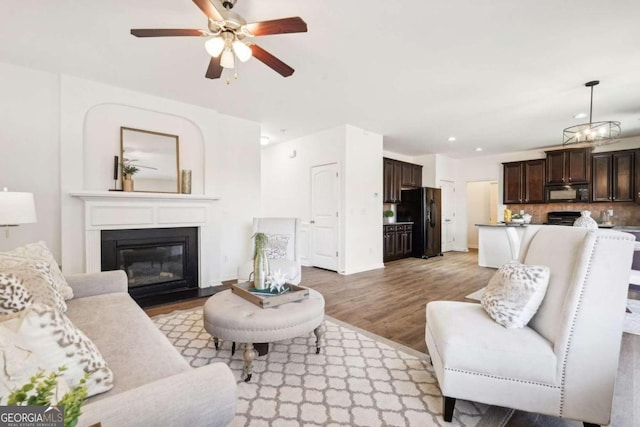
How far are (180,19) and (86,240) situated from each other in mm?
2626

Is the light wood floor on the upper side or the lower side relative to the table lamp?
lower

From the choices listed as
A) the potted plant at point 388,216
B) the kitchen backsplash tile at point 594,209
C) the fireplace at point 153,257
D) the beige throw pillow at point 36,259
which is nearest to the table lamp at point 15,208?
the beige throw pillow at point 36,259

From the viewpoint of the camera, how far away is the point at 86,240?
3262 mm

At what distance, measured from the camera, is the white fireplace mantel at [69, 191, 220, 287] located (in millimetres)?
3271

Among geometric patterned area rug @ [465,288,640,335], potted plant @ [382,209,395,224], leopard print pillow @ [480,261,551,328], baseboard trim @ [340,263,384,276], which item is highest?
potted plant @ [382,209,395,224]

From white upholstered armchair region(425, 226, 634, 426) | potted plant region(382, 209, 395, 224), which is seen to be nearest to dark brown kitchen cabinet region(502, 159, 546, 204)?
potted plant region(382, 209, 395, 224)

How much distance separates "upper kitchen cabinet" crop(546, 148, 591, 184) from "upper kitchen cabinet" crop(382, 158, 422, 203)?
2.92 meters

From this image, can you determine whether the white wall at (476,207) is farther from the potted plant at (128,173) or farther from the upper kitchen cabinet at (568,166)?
the potted plant at (128,173)

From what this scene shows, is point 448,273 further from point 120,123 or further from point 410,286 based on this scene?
point 120,123

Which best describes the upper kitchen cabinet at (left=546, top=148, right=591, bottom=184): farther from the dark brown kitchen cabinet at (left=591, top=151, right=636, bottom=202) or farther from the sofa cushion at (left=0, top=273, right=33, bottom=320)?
the sofa cushion at (left=0, top=273, right=33, bottom=320)

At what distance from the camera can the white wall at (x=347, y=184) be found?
5141 millimetres

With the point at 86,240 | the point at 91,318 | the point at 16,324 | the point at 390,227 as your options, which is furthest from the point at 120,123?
the point at 390,227

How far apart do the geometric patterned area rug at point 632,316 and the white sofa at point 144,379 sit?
11.8 feet
